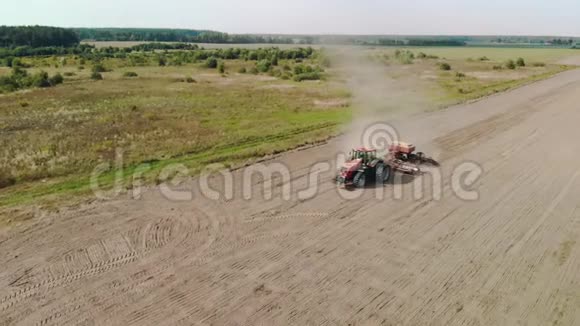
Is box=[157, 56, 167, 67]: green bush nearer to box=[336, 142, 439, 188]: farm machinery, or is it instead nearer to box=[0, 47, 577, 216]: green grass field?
box=[0, 47, 577, 216]: green grass field

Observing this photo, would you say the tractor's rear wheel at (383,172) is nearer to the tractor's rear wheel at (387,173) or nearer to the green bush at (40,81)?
the tractor's rear wheel at (387,173)

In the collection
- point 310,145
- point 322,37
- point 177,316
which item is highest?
point 322,37

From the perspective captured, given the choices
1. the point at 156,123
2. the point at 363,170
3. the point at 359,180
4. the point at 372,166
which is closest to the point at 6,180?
the point at 156,123

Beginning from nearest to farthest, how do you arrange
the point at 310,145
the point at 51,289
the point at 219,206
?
the point at 51,289 → the point at 219,206 → the point at 310,145

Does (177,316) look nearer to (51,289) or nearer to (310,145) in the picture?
(51,289)

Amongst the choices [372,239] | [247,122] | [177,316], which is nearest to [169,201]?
[177,316]

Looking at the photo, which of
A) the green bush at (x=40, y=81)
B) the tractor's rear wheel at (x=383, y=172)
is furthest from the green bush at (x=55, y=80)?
the tractor's rear wheel at (x=383, y=172)

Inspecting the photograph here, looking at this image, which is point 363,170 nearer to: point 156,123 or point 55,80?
point 156,123
